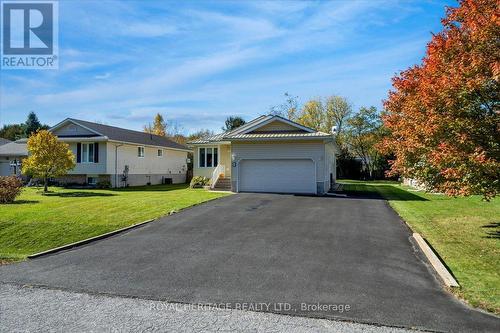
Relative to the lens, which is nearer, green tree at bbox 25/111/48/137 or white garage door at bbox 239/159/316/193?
white garage door at bbox 239/159/316/193

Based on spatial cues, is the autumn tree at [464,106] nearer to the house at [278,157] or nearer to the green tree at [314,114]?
the house at [278,157]

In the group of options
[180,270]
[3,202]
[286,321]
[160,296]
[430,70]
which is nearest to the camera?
[286,321]

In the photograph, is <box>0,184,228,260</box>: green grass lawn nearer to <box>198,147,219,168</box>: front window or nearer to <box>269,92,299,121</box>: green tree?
<box>198,147,219,168</box>: front window

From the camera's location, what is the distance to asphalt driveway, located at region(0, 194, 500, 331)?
5.44 meters

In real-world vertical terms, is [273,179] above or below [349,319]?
above

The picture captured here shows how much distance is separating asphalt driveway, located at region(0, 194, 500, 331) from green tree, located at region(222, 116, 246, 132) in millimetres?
35463

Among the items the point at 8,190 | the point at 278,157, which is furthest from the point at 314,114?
the point at 8,190

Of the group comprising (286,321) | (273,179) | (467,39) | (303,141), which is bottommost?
(286,321)

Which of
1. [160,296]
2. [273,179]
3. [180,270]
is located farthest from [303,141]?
[160,296]

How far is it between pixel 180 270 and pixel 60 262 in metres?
2.97

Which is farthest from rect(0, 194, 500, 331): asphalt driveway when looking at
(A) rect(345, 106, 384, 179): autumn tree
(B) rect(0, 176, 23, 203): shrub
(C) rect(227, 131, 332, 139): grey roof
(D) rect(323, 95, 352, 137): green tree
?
(D) rect(323, 95, 352, 137): green tree

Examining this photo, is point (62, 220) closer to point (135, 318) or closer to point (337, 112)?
point (135, 318)

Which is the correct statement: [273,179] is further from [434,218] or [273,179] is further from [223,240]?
[223,240]

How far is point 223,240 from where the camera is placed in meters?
9.75
